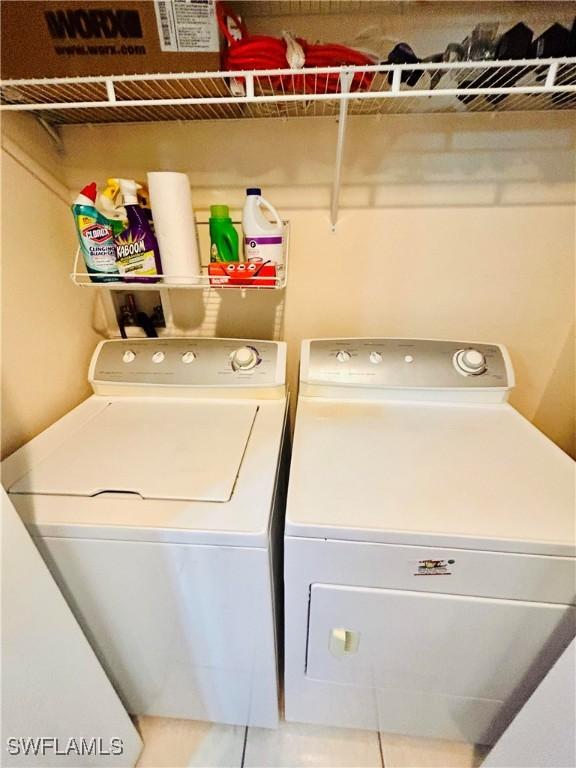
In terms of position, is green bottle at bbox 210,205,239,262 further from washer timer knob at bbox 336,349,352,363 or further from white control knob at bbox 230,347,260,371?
washer timer knob at bbox 336,349,352,363

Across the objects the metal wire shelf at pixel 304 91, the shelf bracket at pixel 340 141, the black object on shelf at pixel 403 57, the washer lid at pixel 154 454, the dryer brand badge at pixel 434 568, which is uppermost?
the black object on shelf at pixel 403 57

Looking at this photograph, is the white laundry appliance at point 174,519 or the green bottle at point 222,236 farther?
the green bottle at point 222,236

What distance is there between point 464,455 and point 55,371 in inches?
52.8

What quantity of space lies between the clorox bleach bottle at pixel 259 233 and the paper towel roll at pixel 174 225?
0.18 metres

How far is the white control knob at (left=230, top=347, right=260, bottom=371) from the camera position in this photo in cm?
119

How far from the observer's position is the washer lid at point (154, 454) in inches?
31.9

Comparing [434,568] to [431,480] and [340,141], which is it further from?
[340,141]

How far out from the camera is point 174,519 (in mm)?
734

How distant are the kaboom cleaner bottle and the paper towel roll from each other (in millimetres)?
31

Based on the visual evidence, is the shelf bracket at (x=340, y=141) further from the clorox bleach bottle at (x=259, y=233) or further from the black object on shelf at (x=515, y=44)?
the black object on shelf at (x=515, y=44)

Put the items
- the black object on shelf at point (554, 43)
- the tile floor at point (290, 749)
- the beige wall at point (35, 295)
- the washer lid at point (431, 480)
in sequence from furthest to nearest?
1. the tile floor at point (290, 749)
2. the beige wall at point (35, 295)
3. the black object on shelf at point (554, 43)
4. the washer lid at point (431, 480)

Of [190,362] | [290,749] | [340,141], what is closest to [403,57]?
[340,141]

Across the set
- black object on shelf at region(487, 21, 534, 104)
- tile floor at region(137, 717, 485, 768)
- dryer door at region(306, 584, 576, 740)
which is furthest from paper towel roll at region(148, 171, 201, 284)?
tile floor at region(137, 717, 485, 768)

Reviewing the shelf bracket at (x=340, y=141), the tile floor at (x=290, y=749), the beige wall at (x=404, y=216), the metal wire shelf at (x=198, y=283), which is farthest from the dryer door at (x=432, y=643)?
the shelf bracket at (x=340, y=141)
